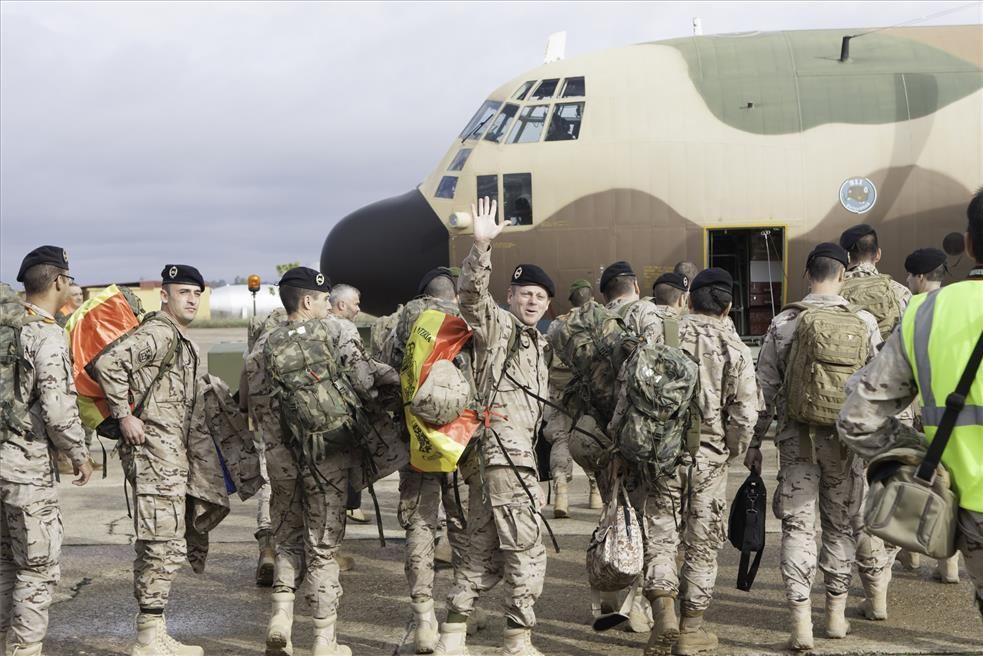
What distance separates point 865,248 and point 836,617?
283cm

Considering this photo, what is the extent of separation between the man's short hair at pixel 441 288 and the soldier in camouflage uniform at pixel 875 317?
265cm

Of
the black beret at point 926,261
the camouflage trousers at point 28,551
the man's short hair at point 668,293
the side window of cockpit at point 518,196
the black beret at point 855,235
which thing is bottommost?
the camouflage trousers at point 28,551

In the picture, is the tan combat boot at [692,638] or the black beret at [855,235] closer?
the tan combat boot at [692,638]

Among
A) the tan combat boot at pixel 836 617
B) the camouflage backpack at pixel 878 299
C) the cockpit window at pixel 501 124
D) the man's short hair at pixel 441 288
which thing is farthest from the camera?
the cockpit window at pixel 501 124

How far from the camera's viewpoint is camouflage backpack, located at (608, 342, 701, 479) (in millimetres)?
4988

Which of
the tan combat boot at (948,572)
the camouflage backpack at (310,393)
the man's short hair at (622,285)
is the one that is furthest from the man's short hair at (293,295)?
the tan combat boot at (948,572)

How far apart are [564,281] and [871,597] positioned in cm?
646

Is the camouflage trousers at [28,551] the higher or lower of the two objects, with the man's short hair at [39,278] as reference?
lower

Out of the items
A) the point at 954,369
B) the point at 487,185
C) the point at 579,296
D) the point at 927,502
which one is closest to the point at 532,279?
the point at 954,369

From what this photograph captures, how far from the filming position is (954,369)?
10.2ft

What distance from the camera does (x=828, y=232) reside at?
11688 mm

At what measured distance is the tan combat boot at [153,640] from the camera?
525 cm

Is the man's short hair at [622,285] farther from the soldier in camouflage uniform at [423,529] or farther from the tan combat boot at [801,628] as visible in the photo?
the tan combat boot at [801,628]

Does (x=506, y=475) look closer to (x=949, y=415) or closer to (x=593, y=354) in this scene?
(x=593, y=354)
